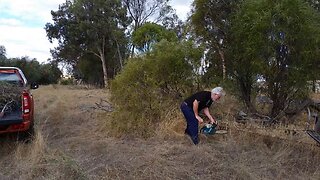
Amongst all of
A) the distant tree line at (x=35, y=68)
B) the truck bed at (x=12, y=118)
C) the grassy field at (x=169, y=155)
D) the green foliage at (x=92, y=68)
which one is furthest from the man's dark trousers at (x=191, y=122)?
the distant tree line at (x=35, y=68)

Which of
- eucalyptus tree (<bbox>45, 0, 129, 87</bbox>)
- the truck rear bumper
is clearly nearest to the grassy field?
the truck rear bumper

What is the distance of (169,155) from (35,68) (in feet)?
152

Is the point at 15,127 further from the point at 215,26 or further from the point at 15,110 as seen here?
the point at 215,26

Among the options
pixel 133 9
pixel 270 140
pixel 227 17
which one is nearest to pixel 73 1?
pixel 133 9

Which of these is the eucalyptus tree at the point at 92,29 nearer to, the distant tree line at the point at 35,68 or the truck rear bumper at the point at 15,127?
the distant tree line at the point at 35,68

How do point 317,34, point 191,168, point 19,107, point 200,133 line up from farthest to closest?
point 317,34 → point 200,133 → point 19,107 → point 191,168

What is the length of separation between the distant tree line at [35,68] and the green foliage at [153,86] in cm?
3620

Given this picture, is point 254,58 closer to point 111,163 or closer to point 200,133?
point 200,133

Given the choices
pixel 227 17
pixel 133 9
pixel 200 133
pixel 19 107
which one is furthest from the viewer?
pixel 133 9

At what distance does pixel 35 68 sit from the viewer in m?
49.1

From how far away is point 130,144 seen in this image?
6957 millimetres

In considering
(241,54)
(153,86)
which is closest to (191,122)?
(153,86)

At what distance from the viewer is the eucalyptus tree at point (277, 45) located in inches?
306

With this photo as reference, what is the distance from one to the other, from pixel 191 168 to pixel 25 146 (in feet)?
10.7
